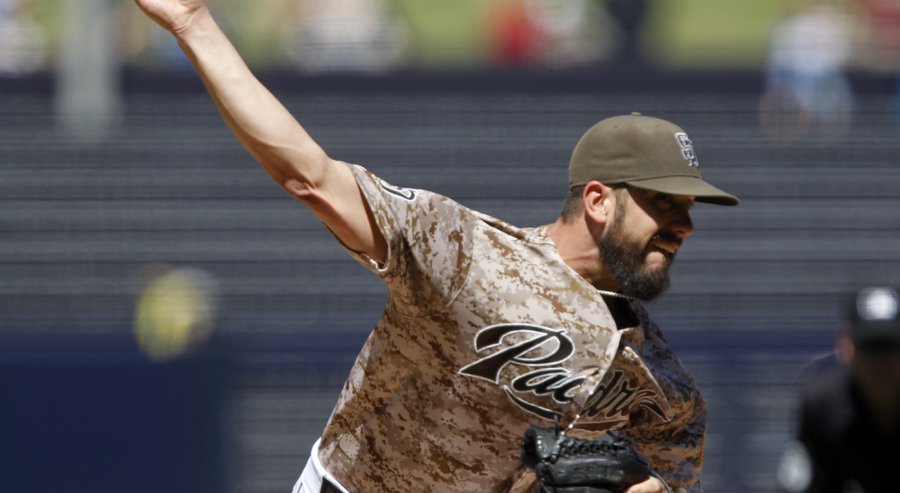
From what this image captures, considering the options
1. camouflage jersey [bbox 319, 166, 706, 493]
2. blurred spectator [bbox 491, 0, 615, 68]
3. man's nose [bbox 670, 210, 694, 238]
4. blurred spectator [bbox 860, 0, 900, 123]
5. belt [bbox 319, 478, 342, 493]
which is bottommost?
blurred spectator [bbox 491, 0, 615, 68]

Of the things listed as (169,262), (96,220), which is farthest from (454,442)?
(96,220)

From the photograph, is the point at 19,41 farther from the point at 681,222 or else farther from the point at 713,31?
the point at 681,222

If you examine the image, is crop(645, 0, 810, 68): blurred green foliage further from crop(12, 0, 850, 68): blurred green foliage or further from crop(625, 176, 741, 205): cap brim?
crop(625, 176, 741, 205): cap brim

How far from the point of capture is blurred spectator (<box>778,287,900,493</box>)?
4457mm

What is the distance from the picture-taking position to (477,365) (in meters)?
3.12

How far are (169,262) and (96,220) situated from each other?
0.86m

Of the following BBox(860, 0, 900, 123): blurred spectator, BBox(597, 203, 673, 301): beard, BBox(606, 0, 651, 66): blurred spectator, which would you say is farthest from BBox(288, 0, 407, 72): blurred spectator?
BBox(597, 203, 673, 301): beard

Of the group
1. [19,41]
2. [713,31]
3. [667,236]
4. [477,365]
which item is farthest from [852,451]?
[713,31]

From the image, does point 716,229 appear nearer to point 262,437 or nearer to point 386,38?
point 386,38

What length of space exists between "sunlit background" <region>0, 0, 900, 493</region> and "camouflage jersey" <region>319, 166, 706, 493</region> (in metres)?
5.42

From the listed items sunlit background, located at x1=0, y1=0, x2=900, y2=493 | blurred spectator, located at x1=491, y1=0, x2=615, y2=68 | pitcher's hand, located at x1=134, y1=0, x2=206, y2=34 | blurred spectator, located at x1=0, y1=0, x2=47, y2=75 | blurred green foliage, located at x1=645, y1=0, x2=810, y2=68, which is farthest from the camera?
blurred green foliage, located at x1=645, y1=0, x2=810, y2=68

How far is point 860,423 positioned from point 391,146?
721 cm

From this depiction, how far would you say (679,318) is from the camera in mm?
9703

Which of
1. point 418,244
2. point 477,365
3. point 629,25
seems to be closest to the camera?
point 418,244
